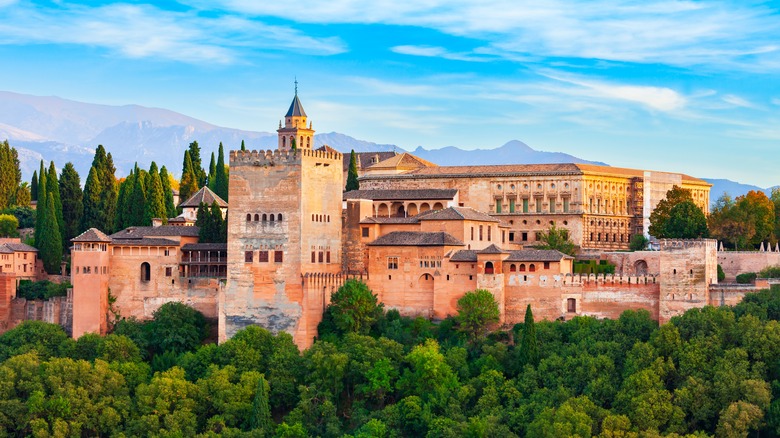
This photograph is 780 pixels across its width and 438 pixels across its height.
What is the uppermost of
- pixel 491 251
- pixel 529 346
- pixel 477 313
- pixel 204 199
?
pixel 204 199

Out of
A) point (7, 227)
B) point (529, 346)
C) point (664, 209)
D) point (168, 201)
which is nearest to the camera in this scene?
point (529, 346)

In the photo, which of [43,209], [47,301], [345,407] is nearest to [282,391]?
[345,407]

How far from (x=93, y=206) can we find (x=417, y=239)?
18.8 meters

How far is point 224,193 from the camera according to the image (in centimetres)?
6738

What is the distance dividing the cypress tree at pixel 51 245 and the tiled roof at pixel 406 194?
13.3 meters

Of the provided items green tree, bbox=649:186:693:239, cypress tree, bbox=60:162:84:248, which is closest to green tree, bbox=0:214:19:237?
cypress tree, bbox=60:162:84:248

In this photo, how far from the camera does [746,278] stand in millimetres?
52906

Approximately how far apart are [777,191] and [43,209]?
38969mm

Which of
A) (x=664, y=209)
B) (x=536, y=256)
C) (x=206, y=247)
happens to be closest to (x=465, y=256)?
(x=536, y=256)

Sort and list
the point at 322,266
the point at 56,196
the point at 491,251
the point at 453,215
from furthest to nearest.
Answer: the point at 56,196
the point at 453,215
the point at 322,266
the point at 491,251

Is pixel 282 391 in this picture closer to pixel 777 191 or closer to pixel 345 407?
pixel 345 407

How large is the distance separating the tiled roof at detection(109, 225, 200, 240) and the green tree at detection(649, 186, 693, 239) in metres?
21.3

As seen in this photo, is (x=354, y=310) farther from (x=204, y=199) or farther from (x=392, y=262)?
(x=204, y=199)

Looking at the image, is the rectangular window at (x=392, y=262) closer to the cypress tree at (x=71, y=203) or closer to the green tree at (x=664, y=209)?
the green tree at (x=664, y=209)
